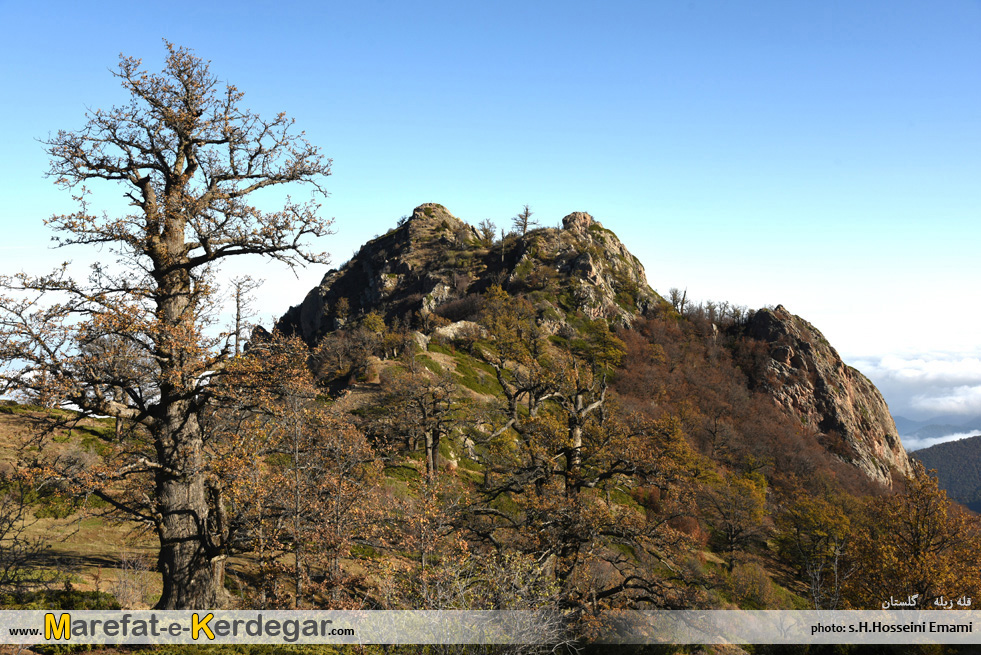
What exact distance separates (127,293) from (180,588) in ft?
27.6

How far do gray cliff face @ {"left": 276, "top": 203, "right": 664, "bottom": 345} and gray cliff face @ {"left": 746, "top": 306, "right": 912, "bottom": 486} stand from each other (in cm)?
3009

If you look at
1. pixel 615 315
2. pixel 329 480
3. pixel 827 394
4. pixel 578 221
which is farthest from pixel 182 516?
pixel 578 221

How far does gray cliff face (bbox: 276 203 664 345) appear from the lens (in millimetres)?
119500

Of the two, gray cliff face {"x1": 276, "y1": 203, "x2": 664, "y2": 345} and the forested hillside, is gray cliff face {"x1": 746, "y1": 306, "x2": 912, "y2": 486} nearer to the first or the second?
gray cliff face {"x1": 276, "y1": 203, "x2": 664, "y2": 345}

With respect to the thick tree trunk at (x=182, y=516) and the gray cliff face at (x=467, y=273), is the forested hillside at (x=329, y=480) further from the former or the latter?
the gray cliff face at (x=467, y=273)

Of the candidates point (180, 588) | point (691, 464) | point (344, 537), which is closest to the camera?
point (180, 588)

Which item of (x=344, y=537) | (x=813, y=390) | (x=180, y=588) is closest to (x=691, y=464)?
(x=344, y=537)

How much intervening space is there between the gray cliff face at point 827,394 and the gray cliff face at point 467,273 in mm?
30090

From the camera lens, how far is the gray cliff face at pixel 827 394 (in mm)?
108725

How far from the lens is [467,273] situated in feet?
431

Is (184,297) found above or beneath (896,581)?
above

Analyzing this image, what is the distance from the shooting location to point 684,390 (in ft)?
336

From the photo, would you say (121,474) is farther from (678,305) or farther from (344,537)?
(678,305)

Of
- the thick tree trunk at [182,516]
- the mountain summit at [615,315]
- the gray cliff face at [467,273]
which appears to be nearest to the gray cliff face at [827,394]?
the mountain summit at [615,315]
